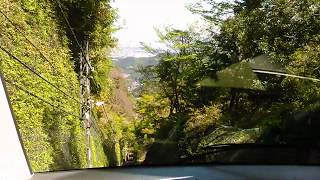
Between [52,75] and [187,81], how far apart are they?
0.61 meters

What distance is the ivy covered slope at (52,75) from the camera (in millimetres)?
1530

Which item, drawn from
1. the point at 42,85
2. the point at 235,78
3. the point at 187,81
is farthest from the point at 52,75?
the point at 235,78

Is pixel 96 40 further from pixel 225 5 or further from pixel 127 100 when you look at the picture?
pixel 225 5

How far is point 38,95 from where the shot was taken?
5.85ft

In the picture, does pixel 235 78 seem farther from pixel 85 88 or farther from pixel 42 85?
pixel 42 85

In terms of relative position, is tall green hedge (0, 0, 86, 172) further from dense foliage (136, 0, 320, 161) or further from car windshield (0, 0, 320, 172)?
dense foliage (136, 0, 320, 161)

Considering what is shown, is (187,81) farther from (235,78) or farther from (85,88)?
(85,88)

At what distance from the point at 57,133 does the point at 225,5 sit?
1.08 m

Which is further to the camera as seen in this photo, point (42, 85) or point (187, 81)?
point (42, 85)

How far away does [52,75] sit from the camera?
63.2 inches

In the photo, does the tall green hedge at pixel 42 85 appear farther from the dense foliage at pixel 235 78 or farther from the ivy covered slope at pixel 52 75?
the dense foliage at pixel 235 78

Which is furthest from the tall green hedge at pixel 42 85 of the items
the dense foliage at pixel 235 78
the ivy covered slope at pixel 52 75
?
the dense foliage at pixel 235 78

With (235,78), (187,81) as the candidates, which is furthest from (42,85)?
(235,78)

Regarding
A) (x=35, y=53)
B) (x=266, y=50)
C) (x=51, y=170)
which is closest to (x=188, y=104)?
(x=266, y=50)
